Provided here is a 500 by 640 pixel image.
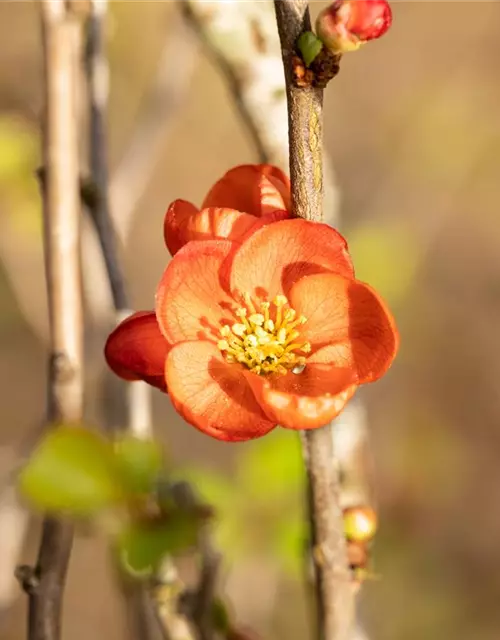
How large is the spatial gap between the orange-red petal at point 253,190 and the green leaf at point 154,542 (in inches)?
14.0

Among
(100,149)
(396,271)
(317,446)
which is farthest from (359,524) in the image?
(396,271)

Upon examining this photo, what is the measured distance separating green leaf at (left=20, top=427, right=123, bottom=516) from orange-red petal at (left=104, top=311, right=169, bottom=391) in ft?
0.70

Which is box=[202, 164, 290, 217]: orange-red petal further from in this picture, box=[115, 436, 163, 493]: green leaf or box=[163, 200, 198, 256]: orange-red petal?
box=[115, 436, 163, 493]: green leaf

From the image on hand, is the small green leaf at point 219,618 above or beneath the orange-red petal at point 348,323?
beneath

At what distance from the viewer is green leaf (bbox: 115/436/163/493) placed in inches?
35.7

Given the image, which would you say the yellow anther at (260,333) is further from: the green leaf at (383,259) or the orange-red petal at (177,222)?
the green leaf at (383,259)

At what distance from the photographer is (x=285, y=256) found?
596 millimetres

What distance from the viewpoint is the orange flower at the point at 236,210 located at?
0.60m

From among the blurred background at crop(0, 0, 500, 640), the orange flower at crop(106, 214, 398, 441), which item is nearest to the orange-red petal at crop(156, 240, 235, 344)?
the orange flower at crop(106, 214, 398, 441)

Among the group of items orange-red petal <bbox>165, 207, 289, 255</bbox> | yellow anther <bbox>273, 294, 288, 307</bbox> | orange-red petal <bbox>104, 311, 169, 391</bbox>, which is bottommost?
orange-red petal <bbox>104, 311, 169, 391</bbox>

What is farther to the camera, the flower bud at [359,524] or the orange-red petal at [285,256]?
the flower bud at [359,524]

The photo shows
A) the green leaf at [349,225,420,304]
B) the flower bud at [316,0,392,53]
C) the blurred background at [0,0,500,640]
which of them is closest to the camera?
the flower bud at [316,0,392,53]

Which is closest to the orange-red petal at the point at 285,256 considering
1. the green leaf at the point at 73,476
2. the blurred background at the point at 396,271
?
the green leaf at the point at 73,476

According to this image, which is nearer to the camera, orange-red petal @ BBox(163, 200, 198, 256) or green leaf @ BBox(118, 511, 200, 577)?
orange-red petal @ BBox(163, 200, 198, 256)
